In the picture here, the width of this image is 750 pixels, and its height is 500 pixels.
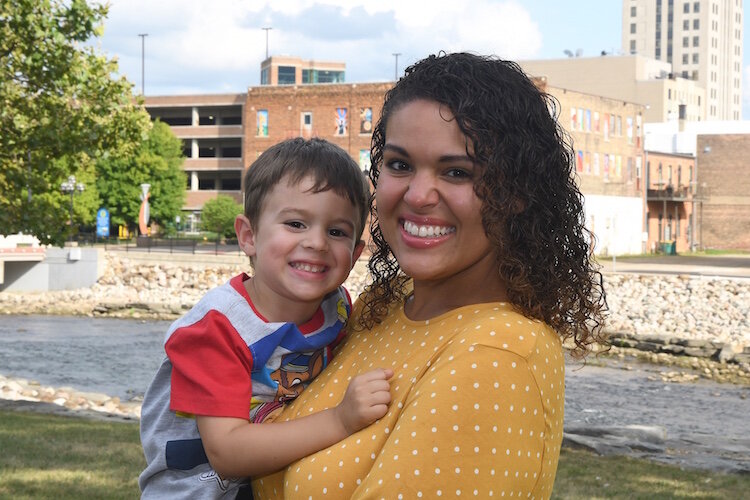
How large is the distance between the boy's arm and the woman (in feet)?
0.11

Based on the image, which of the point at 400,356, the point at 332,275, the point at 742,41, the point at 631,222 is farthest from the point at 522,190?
the point at 742,41

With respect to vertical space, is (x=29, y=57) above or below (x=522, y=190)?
above

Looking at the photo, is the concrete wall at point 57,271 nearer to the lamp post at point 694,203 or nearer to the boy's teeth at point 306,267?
the lamp post at point 694,203

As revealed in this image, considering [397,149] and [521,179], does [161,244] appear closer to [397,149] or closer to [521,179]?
[397,149]

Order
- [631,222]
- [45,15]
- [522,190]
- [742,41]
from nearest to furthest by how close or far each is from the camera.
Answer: [522,190] < [45,15] < [631,222] < [742,41]

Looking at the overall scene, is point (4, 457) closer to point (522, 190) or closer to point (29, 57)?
point (29, 57)

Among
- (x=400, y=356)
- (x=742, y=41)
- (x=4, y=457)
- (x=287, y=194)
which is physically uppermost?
(x=742, y=41)

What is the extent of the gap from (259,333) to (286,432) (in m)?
0.36

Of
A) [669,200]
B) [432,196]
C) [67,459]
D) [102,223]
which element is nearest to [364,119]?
[102,223]

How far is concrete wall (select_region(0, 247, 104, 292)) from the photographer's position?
4281cm

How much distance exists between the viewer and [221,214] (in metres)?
60.1

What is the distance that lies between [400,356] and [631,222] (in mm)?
57697

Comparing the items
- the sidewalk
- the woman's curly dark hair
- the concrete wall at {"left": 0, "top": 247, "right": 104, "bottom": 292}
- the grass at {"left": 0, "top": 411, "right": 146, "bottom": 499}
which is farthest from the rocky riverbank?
the woman's curly dark hair

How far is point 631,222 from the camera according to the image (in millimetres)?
57844
